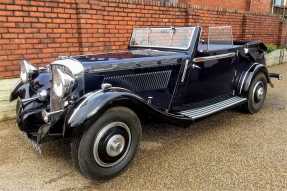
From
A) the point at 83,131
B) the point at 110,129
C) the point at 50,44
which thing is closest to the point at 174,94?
the point at 110,129

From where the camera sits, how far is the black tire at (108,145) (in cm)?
275

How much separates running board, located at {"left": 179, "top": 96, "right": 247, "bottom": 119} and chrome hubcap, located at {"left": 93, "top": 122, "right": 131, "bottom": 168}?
101 centimetres

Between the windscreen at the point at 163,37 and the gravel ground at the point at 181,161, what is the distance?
3.88 ft

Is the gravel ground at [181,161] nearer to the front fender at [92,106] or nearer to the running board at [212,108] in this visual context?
the running board at [212,108]

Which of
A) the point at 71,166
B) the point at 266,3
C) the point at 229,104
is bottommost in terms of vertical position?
the point at 71,166

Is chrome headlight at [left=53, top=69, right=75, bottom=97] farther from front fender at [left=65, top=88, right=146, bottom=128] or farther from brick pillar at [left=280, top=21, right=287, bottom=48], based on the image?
brick pillar at [left=280, top=21, right=287, bottom=48]

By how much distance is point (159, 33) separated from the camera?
430 centimetres

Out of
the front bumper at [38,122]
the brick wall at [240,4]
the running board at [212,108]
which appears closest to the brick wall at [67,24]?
the front bumper at [38,122]

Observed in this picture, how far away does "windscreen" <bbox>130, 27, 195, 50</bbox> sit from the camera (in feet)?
13.1

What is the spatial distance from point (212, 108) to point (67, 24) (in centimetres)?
289

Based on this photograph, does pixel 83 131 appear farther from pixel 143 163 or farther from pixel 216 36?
pixel 216 36

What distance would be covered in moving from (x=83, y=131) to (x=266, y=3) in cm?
1316

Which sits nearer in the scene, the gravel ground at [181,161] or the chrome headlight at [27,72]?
the gravel ground at [181,161]

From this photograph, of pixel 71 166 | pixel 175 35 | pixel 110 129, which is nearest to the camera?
pixel 110 129
